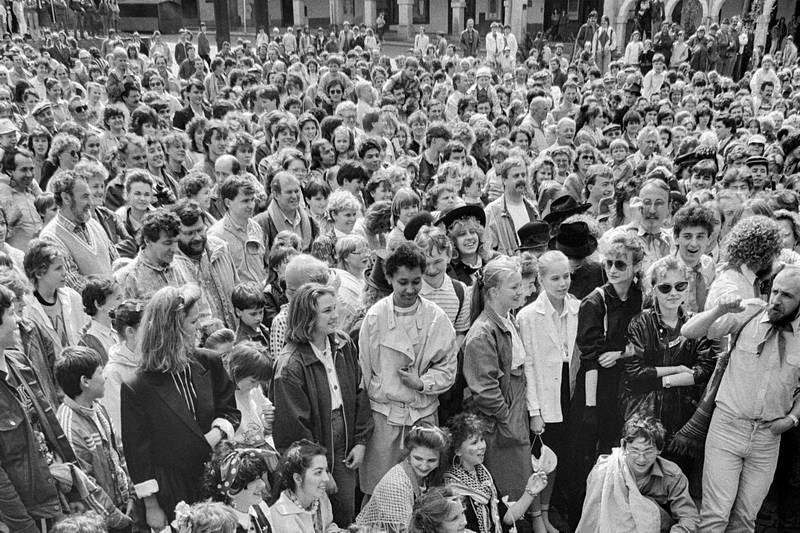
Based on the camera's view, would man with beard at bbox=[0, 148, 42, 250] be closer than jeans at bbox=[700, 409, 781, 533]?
No

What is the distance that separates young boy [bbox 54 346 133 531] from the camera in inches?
130

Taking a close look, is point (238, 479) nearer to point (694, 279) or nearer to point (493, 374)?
point (493, 374)

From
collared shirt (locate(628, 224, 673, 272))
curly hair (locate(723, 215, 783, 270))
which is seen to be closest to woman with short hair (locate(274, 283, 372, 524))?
curly hair (locate(723, 215, 783, 270))

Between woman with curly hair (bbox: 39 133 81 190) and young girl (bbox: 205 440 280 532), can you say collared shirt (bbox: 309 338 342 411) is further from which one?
woman with curly hair (bbox: 39 133 81 190)

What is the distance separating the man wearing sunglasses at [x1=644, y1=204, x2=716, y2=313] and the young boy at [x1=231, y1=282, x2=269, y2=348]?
2.63 meters

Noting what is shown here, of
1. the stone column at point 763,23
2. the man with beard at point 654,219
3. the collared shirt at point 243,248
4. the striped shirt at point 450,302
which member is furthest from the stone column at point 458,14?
the striped shirt at point 450,302

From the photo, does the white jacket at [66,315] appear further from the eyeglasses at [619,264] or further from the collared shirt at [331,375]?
the eyeglasses at [619,264]

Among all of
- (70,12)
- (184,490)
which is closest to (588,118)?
(184,490)

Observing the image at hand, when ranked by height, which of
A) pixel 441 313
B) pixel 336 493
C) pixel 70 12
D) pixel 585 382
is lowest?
pixel 336 493

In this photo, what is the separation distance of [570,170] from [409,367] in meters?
4.52

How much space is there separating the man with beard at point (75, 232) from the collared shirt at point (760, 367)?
3896 mm

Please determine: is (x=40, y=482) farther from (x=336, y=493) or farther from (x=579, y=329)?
(x=579, y=329)

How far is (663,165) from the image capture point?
6969 mm

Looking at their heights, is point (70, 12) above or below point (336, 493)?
above
